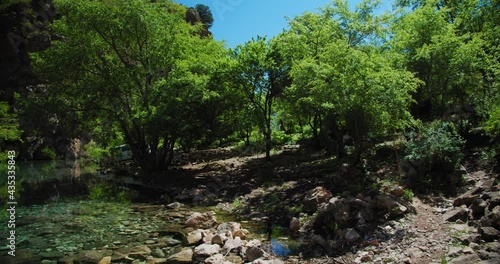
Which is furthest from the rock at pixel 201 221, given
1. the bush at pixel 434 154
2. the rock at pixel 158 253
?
the bush at pixel 434 154

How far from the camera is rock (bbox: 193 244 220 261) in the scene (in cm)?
816

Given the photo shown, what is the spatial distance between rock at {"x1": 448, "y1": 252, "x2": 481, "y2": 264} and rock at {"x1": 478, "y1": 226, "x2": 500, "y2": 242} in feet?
2.38

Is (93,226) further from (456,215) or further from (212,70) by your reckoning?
(212,70)

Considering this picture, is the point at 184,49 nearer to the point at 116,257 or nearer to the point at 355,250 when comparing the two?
the point at 116,257

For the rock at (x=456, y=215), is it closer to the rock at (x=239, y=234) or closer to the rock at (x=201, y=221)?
the rock at (x=239, y=234)

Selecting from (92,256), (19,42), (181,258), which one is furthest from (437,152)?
(19,42)

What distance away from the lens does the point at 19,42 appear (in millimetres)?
45500

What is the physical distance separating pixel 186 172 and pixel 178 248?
1203 centimetres

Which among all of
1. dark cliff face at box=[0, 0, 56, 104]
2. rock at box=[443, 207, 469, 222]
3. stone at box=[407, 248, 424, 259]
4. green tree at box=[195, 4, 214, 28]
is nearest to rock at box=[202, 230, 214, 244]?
stone at box=[407, 248, 424, 259]

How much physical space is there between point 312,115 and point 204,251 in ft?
41.7

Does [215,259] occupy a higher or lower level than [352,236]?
lower

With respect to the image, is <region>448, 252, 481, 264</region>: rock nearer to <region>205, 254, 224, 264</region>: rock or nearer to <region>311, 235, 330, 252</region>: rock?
<region>311, 235, 330, 252</region>: rock

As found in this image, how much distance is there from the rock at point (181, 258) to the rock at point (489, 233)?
6228mm

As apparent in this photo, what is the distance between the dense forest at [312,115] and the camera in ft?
29.1
